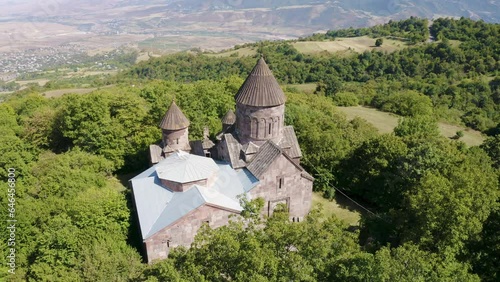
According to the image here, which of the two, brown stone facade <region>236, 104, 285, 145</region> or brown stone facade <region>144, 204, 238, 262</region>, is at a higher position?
brown stone facade <region>236, 104, 285, 145</region>

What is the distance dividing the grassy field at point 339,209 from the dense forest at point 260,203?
0.90 m

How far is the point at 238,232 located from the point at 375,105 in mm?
56244

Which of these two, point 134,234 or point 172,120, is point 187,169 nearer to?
point 134,234

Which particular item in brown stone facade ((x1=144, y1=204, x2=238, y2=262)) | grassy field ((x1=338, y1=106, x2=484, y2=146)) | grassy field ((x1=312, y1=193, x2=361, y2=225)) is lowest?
grassy field ((x1=338, y1=106, x2=484, y2=146))

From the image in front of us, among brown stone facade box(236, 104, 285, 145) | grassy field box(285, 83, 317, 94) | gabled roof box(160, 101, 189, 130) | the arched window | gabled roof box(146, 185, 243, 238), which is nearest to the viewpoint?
gabled roof box(146, 185, 243, 238)

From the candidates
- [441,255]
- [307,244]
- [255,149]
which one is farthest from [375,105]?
[307,244]

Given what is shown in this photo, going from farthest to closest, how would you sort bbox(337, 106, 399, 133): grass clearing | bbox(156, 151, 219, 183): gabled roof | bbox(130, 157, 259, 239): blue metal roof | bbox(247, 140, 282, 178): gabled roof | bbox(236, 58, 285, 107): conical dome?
bbox(337, 106, 399, 133): grass clearing
bbox(236, 58, 285, 107): conical dome
bbox(247, 140, 282, 178): gabled roof
bbox(156, 151, 219, 183): gabled roof
bbox(130, 157, 259, 239): blue metal roof

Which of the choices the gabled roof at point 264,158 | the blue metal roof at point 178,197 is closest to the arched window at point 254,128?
the gabled roof at point 264,158

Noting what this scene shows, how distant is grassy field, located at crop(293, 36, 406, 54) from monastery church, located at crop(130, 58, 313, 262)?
66.3 metres

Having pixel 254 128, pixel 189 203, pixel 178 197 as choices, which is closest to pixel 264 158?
pixel 254 128

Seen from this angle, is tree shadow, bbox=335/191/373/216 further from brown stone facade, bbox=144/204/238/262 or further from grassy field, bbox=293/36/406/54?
grassy field, bbox=293/36/406/54

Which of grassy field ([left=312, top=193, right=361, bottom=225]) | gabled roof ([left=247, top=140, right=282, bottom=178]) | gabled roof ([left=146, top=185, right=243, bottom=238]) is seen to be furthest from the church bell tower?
grassy field ([left=312, top=193, right=361, bottom=225])

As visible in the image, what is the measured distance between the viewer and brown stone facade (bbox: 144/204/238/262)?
68.6 ft

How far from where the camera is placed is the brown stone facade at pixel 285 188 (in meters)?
23.8
